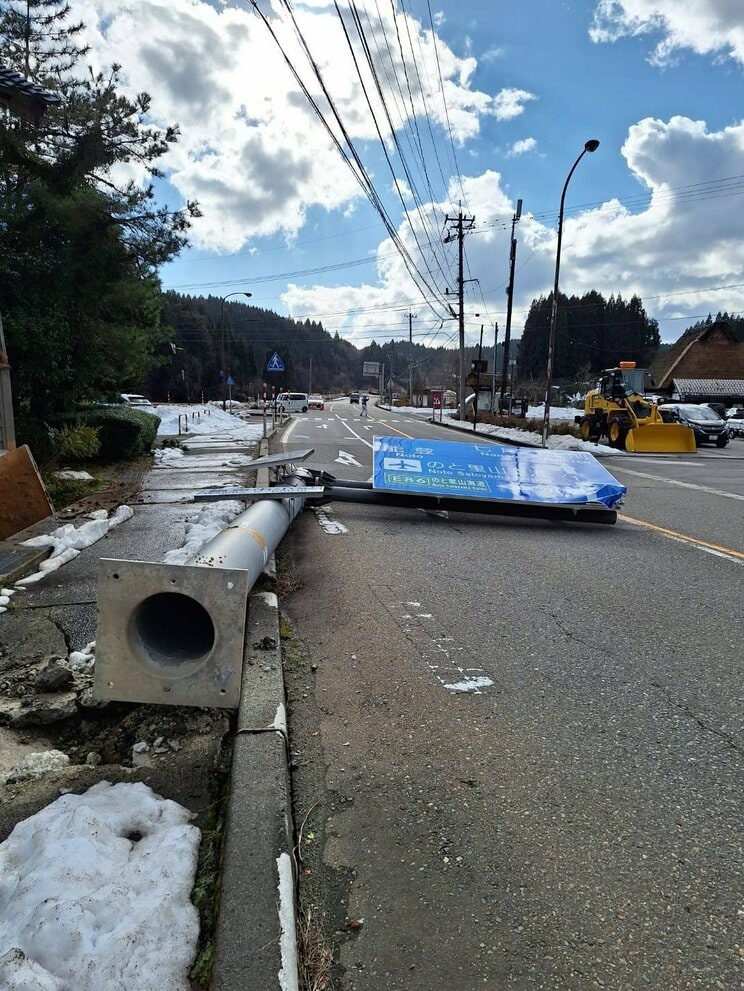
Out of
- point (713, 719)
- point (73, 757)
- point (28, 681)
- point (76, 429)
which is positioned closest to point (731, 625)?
point (713, 719)

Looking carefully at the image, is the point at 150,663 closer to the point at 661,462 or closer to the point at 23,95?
the point at 23,95

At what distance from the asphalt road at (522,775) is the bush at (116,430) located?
28.3 ft

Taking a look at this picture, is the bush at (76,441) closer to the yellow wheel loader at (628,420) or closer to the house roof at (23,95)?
the house roof at (23,95)

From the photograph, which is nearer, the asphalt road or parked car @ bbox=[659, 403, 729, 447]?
the asphalt road

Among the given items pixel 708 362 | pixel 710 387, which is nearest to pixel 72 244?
pixel 710 387

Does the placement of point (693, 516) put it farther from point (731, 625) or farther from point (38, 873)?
point (38, 873)

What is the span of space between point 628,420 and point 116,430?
17029mm

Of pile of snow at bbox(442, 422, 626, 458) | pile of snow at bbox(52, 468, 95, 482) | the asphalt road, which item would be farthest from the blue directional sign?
pile of snow at bbox(442, 422, 626, 458)

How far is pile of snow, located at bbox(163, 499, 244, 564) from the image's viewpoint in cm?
532

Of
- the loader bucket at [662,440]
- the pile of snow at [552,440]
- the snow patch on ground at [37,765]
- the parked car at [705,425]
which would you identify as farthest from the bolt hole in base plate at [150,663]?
the parked car at [705,425]

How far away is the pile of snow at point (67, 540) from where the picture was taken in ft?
17.7

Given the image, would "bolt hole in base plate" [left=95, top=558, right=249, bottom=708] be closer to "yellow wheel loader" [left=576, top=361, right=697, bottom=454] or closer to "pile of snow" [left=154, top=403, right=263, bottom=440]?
"pile of snow" [left=154, top=403, right=263, bottom=440]

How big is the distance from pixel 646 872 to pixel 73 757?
2452 mm

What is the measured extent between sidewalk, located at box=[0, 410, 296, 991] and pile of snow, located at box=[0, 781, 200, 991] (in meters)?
0.03
